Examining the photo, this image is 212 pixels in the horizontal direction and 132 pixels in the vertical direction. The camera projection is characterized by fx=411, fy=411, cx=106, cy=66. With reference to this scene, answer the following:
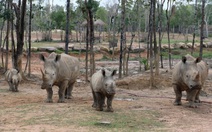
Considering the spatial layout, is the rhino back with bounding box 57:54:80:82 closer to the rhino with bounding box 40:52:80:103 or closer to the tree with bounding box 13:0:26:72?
the rhino with bounding box 40:52:80:103

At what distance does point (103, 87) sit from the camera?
41.7ft

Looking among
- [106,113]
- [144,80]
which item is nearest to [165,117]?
[106,113]

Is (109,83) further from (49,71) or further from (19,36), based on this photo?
(19,36)

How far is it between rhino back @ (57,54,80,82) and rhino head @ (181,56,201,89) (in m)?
4.41

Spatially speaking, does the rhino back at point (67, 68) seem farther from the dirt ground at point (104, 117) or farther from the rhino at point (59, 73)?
the dirt ground at point (104, 117)

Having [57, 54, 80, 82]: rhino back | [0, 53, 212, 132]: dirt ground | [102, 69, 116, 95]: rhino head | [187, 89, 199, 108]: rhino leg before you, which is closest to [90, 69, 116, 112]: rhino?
[102, 69, 116, 95]: rhino head

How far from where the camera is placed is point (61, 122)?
1122 cm

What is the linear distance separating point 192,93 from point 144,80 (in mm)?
7989

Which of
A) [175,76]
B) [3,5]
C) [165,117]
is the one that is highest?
[3,5]

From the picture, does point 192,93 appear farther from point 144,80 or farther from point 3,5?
point 3,5

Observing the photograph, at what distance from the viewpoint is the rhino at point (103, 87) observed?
40.9 feet

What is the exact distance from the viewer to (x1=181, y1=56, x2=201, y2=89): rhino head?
14.4 m

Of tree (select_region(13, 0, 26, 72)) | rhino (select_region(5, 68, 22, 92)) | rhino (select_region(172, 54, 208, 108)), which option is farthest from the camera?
tree (select_region(13, 0, 26, 72))

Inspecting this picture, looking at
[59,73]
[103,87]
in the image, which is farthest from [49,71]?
[103,87]
